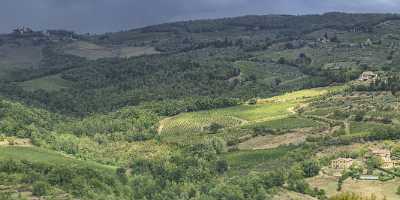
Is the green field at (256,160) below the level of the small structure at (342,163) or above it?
below

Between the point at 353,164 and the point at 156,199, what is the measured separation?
136 feet

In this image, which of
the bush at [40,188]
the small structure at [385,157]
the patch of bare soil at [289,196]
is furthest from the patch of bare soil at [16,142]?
the small structure at [385,157]

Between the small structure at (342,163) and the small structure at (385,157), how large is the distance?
20.5ft

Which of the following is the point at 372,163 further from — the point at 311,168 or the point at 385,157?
the point at 311,168

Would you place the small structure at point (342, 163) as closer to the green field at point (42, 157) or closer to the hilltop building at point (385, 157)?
the hilltop building at point (385, 157)

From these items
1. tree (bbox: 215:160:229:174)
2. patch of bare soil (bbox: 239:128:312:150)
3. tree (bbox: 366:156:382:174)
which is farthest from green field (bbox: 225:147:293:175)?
tree (bbox: 366:156:382:174)

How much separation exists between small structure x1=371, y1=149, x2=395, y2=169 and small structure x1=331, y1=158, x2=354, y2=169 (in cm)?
624

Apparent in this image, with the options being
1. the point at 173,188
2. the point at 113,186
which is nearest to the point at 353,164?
the point at 173,188

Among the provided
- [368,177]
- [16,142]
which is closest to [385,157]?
[368,177]

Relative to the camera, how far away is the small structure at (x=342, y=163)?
6083 inches

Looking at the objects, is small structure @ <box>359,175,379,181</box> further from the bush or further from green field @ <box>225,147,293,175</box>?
the bush

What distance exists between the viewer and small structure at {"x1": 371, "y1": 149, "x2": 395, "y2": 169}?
5984 inches

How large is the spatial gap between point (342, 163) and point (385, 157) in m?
9.47

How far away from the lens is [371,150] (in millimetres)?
164375
